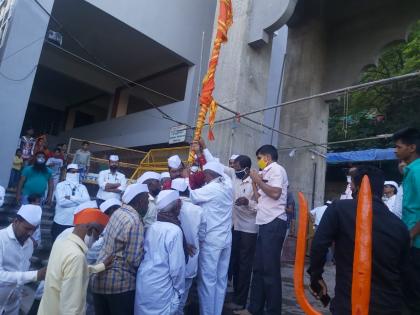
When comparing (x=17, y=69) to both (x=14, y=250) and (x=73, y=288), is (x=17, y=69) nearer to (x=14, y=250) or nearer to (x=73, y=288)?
(x=14, y=250)

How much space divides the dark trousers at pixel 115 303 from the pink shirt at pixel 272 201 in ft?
5.66

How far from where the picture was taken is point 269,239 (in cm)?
390

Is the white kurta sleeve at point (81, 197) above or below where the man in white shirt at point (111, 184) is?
below

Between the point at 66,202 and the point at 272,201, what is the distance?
3171mm

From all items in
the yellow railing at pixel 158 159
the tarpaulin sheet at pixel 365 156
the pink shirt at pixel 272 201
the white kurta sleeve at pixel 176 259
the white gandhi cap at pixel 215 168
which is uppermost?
the tarpaulin sheet at pixel 365 156

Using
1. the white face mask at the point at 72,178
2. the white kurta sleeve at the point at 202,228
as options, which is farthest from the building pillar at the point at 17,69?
the white kurta sleeve at the point at 202,228

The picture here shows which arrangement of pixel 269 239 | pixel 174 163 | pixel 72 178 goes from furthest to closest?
1. pixel 72 178
2. pixel 174 163
3. pixel 269 239

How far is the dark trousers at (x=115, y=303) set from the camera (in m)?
2.83

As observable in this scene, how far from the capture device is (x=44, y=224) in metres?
6.73

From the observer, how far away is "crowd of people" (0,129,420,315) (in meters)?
2.24

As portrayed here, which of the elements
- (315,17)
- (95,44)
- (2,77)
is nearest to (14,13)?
(2,77)

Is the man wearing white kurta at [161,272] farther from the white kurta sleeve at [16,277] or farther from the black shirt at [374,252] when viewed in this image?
the black shirt at [374,252]

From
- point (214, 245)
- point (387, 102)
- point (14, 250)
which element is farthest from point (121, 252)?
point (387, 102)

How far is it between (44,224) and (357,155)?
9.83m
